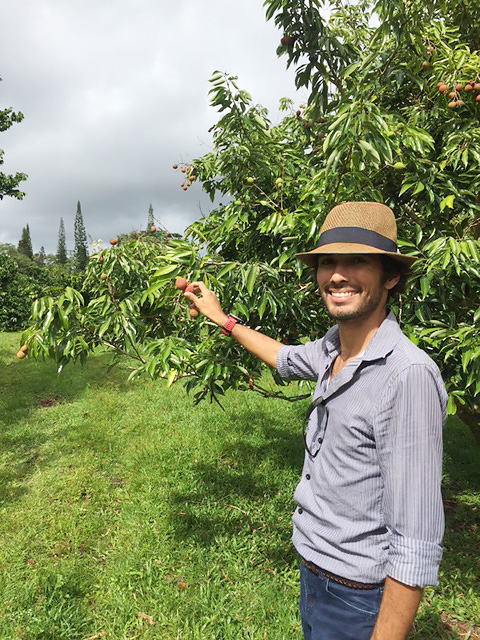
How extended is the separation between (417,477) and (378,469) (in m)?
0.15

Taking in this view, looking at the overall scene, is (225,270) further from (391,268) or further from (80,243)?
(80,243)

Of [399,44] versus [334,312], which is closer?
[334,312]

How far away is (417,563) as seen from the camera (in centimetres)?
110

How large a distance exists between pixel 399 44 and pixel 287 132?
5.63 feet

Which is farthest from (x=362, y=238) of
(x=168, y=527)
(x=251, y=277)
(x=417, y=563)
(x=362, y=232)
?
(x=168, y=527)

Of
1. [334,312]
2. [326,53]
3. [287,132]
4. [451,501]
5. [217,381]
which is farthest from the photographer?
[451,501]

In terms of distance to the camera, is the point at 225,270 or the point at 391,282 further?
the point at 225,270

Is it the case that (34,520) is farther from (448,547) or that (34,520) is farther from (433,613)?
(448,547)

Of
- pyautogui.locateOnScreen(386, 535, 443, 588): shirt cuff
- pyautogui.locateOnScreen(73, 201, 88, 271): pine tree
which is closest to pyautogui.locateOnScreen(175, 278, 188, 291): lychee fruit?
pyautogui.locateOnScreen(386, 535, 443, 588): shirt cuff

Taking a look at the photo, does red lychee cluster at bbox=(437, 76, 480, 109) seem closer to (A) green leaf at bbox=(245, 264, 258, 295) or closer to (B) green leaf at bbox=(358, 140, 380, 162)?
(B) green leaf at bbox=(358, 140, 380, 162)

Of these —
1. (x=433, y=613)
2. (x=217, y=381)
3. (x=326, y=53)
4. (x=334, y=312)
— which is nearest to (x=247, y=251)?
(x=217, y=381)

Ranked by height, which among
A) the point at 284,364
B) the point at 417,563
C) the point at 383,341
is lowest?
the point at 417,563

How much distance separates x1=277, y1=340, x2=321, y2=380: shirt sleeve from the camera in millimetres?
1811

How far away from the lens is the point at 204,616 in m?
3.01
